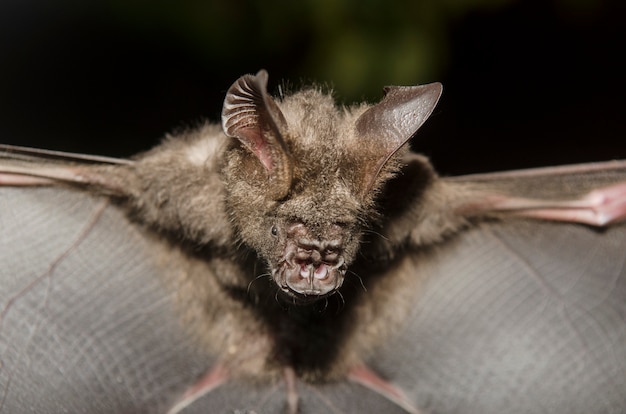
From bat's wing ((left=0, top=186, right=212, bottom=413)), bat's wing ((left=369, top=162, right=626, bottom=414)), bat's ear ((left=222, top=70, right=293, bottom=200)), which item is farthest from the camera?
bat's wing ((left=369, top=162, right=626, bottom=414))

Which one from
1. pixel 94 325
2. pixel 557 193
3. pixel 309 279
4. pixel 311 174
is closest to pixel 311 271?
pixel 309 279

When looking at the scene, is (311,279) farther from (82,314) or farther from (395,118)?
(82,314)

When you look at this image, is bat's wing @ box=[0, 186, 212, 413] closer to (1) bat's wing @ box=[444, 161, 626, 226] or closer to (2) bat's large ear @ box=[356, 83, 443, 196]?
(2) bat's large ear @ box=[356, 83, 443, 196]

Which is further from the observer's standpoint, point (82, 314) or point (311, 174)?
point (82, 314)

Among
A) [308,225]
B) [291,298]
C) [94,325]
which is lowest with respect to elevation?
[94,325]

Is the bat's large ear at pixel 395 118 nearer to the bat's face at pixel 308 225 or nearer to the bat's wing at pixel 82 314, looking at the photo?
the bat's face at pixel 308 225

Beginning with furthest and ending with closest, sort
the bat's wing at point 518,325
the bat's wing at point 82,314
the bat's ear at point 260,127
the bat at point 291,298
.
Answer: the bat's wing at point 518,325, the bat's wing at point 82,314, the bat at point 291,298, the bat's ear at point 260,127

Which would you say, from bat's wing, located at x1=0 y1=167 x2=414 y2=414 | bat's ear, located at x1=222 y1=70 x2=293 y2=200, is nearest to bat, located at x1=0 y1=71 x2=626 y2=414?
bat's wing, located at x1=0 y1=167 x2=414 y2=414

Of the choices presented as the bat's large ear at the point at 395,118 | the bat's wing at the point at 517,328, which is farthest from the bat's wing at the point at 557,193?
the bat's large ear at the point at 395,118
